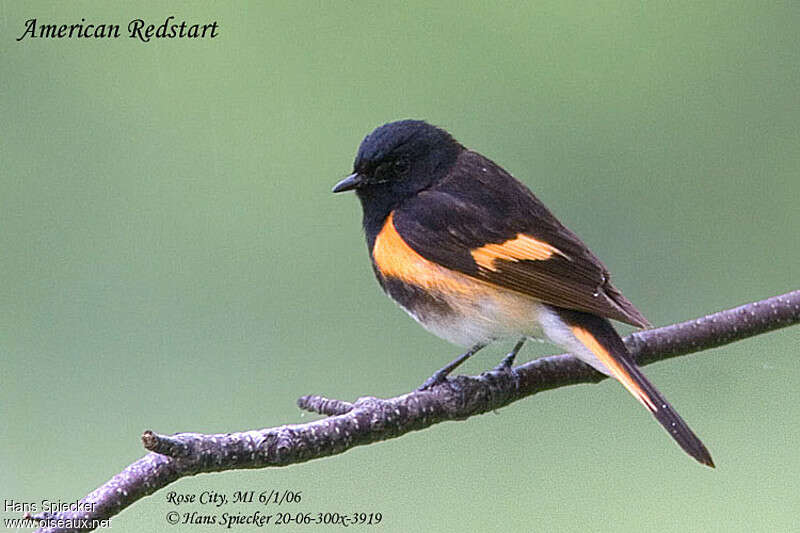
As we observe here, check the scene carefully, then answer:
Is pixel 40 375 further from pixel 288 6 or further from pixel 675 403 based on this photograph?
pixel 288 6

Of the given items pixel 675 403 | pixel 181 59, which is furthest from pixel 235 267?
pixel 675 403

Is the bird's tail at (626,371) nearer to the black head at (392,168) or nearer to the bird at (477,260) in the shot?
the bird at (477,260)

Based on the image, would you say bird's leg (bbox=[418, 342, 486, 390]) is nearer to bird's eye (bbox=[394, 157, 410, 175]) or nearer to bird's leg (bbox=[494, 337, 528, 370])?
bird's leg (bbox=[494, 337, 528, 370])

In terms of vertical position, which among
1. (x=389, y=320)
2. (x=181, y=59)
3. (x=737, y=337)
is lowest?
(x=737, y=337)

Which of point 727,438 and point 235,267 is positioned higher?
point 235,267

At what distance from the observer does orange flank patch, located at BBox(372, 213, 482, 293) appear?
2.51 meters

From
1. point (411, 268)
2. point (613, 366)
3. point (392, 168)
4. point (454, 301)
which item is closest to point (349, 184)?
point (392, 168)

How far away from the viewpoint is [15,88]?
13.4 feet

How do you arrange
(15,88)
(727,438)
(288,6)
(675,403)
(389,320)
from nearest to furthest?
1. (727,438)
2. (675,403)
3. (389,320)
4. (15,88)
5. (288,6)

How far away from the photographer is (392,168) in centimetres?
270

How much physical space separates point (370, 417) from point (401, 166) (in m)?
0.85

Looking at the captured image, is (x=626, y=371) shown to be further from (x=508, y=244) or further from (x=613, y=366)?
(x=508, y=244)

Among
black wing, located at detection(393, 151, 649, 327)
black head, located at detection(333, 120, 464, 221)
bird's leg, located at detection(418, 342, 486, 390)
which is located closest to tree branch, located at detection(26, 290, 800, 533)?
bird's leg, located at detection(418, 342, 486, 390)

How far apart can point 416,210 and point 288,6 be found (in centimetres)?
213
